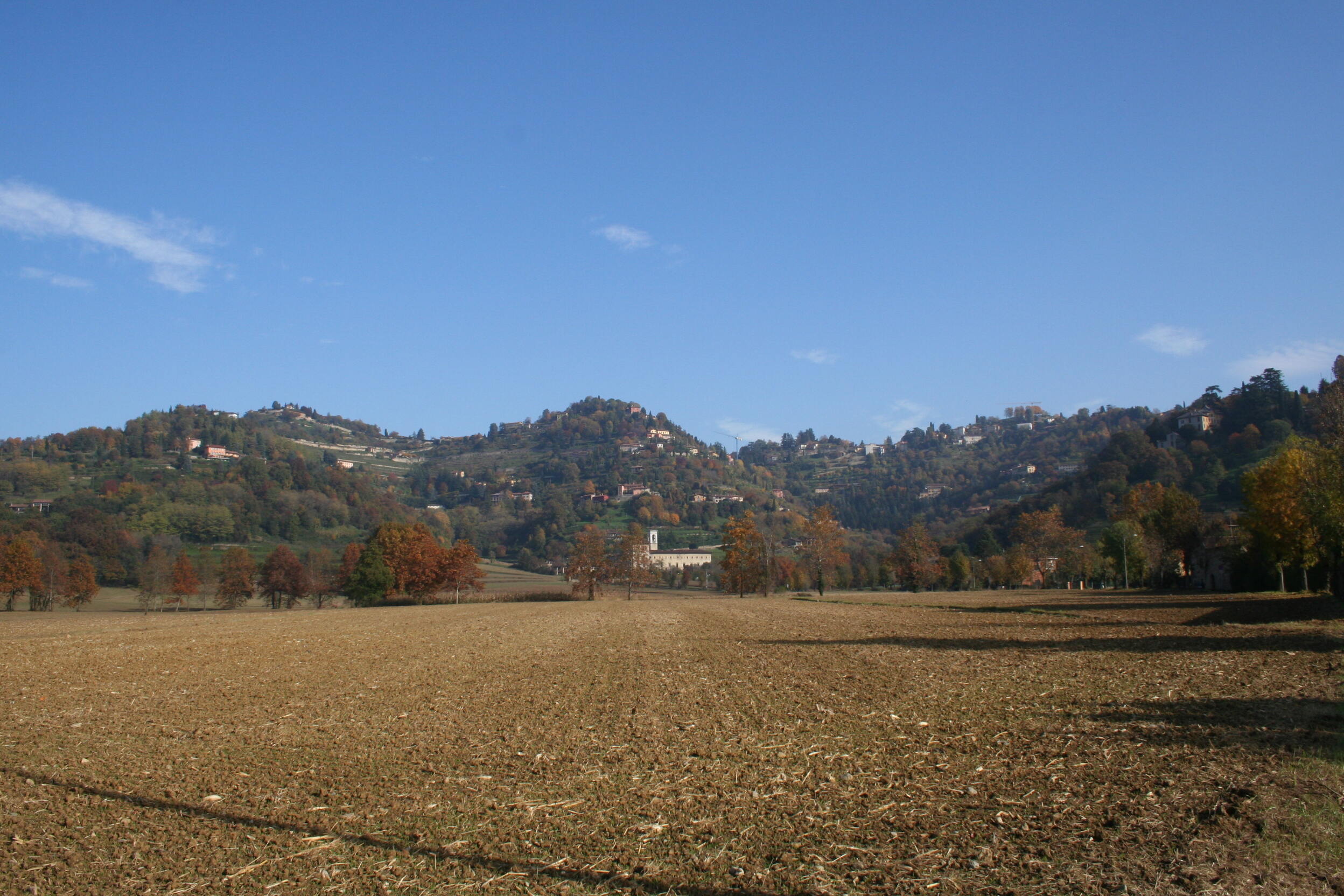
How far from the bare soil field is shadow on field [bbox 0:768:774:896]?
4 centimetres

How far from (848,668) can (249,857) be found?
50.6 ft

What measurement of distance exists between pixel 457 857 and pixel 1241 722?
1115cm

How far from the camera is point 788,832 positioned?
793 cm

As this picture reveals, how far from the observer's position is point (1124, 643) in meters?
24.5

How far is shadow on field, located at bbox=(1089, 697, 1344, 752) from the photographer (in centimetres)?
1055

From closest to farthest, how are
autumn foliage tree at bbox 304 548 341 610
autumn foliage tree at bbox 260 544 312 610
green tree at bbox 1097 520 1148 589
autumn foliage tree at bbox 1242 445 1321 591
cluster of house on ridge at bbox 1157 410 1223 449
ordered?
autumn foliage tree at bbox 1242 445 1321 591 → green tree at bbox 1097 520 1148 589 → autumn foliage tree at bbox 260 544 312 610 → autumn foliage tree at bbox 304 548 341 610 → cluster of house on ridge at bbox 1157 410 1223 449

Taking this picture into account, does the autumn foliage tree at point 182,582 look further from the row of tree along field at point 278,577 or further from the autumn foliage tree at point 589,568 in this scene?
the autumn foliage tree at point 589,568

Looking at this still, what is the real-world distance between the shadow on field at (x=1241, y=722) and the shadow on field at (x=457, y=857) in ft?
25.3

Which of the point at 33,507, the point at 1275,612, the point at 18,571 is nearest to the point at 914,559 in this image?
the point at 1275,612

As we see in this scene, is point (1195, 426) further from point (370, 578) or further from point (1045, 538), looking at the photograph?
point (370, 578)

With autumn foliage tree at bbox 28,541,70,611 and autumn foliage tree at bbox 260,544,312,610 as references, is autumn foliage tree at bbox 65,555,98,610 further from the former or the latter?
autumn foliage tree at bbox 260,544,312,610

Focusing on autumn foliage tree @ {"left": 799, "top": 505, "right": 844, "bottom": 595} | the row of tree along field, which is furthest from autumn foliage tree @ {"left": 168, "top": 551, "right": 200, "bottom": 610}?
autumn foliage tree @ {"left": 799, "top": 505, "right": 844, "bottom": 595}

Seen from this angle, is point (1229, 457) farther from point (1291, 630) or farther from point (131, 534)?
point (131, 534)

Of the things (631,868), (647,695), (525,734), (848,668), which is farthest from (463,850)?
(848,668)
